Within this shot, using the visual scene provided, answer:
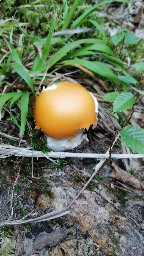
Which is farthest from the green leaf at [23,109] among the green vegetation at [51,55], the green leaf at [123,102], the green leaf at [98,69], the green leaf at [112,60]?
the green leaf at [112,60]

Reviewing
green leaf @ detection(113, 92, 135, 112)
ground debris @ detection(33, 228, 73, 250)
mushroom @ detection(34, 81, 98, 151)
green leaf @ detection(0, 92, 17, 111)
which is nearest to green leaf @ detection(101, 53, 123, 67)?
mushroom @ detection(34, 81, 98, 151)

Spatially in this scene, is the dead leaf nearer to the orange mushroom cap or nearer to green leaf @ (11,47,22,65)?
the orange mushroom cap

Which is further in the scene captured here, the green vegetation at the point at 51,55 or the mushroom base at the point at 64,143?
the green vegetation at the point at 51,55

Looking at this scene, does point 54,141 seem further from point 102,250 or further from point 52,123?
point 102,250

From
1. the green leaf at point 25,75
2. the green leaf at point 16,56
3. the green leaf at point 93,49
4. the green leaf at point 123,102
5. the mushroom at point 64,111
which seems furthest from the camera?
the green leaf at point 93,49

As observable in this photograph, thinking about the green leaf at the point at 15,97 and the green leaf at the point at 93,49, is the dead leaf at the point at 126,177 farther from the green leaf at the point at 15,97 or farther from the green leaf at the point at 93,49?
the green leaf at the point at 93,49

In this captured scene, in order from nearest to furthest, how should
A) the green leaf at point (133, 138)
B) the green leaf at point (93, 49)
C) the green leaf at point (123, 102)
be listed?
the green leaf at point (133, 138) → the green leaf at point (123, 102) → the green leaf at point (93, 49)

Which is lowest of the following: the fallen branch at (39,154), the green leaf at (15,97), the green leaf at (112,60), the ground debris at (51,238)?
the ground debris at (51,238)
